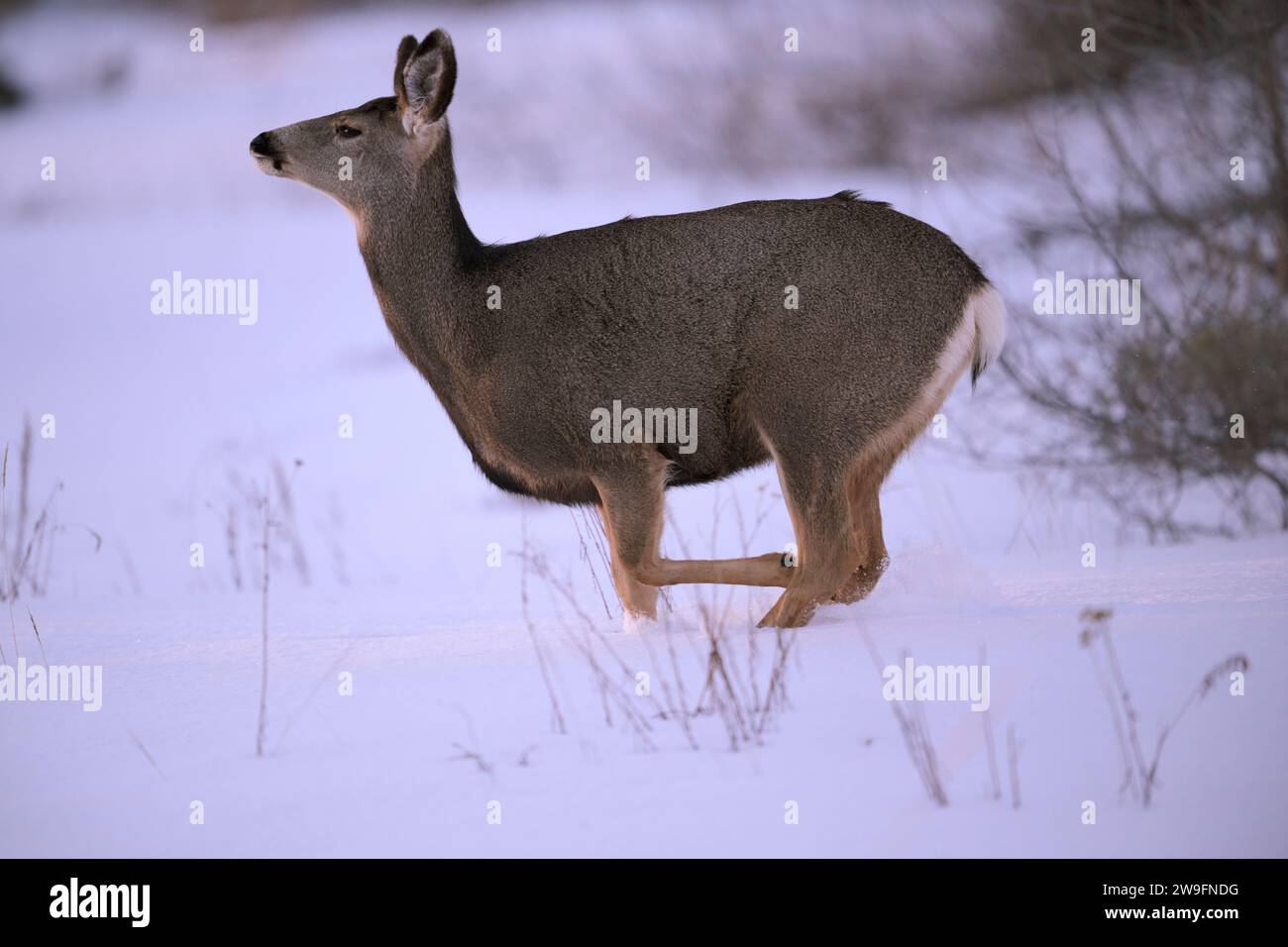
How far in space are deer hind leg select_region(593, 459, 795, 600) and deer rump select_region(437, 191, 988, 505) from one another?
10 centimetres

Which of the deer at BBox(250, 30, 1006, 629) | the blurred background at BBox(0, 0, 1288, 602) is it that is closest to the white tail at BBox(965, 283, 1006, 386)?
the deer at BBox(250, 30, 1006, 629)

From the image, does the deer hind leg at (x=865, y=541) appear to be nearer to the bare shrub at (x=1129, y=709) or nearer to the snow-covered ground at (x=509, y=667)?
the snow-covered ground at (x=509, y=667)

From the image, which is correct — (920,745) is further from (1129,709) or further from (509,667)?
(509,667)

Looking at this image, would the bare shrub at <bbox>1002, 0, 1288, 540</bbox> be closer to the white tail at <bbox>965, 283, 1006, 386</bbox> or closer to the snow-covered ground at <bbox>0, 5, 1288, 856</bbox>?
the snow-covered ground at <bbox>0, 5, 1288, 856</bbox>

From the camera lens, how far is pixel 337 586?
956cm

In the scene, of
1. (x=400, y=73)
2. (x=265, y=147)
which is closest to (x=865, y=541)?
(x=400, y=73)

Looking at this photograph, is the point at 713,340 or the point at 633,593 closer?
the point at 713,340

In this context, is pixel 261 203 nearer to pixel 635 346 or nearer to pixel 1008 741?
pixel 635 346

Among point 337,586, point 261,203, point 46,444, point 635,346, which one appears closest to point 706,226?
point 635,346

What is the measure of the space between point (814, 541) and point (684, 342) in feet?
3.18

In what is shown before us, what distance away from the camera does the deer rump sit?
6438 millimetres

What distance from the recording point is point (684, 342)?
6559 millimetres

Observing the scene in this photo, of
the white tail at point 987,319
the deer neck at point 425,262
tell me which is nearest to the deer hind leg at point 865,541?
the white tail at point 987,319
